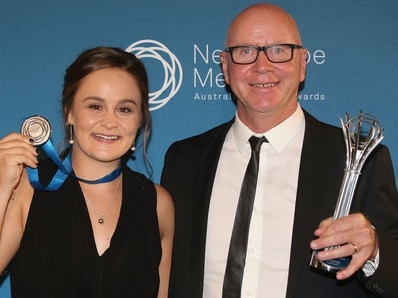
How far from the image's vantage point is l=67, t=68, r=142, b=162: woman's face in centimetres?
204

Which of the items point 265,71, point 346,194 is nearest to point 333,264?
point 346,194

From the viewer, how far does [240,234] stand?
205 cm

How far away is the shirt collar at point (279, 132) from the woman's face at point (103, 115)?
42 centimetres

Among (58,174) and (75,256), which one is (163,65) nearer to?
(58,174)

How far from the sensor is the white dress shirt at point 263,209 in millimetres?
2014

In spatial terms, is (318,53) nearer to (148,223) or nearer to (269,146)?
(269,146)

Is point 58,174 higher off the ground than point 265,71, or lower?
lower

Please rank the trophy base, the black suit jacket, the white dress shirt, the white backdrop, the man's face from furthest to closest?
the white backdrop
the man's face
the white dress shirt
the black suit jacket
the trophy base

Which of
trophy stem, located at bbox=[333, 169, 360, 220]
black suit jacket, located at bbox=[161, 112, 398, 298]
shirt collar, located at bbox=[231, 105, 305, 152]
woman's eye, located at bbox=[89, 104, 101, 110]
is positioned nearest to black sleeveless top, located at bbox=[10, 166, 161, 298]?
black suit jacket, located at bbox=[161, 112, 398, 298]

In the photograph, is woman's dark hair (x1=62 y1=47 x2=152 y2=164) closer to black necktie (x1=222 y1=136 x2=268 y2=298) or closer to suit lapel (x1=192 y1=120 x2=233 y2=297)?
suit lapel (x1=192 y1=120 x2=233 y2=297)

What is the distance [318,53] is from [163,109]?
2.47 feet

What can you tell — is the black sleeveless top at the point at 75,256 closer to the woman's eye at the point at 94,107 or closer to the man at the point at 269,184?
the man at the point at 269,184

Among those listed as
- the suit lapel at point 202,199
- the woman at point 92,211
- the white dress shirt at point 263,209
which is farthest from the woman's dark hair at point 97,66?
the white dress shirt at point 263,209

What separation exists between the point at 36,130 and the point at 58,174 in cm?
22
